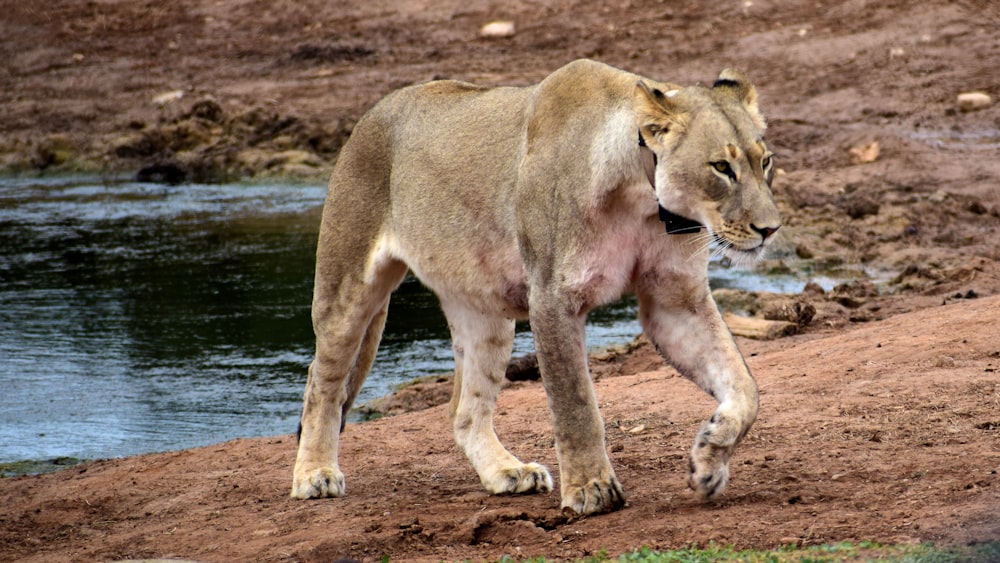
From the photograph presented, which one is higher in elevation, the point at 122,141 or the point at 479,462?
the point at 479,462

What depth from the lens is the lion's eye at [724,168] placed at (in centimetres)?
485

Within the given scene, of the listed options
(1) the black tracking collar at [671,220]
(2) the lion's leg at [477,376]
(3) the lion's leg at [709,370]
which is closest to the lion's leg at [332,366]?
(2) the lion's leg at [477,376]

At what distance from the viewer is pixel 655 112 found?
4.97 meters

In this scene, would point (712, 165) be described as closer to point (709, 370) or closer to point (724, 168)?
point (724, 168)

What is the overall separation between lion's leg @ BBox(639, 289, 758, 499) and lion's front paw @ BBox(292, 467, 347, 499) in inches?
74.2

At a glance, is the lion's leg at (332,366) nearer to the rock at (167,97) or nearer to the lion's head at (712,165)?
the lion's head at (712,165)

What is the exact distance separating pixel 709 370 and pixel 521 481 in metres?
1.21

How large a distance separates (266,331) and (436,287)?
4.93 meters

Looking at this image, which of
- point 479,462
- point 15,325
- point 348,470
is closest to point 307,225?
point 15,325

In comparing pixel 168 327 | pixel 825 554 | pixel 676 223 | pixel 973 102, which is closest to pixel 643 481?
pixel 676 223

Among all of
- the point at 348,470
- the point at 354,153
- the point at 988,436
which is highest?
the point at 354,153

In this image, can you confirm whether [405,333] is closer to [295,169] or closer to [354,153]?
[354,153]

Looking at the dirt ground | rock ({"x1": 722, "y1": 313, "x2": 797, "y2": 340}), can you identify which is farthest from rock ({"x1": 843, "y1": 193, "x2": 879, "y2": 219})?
rock ({"x1": 722, "y1": 313, "x2": 797, "y2": 340})

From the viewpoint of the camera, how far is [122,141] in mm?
19500
